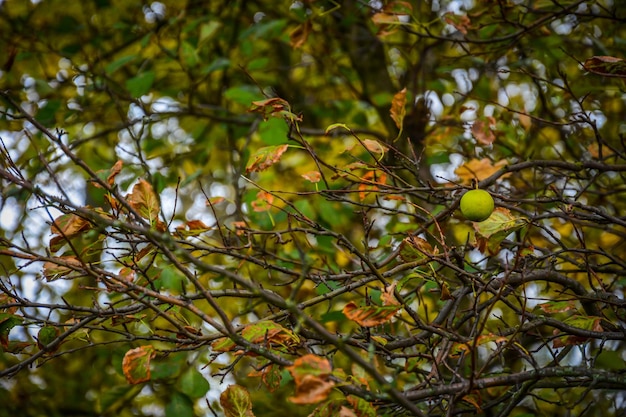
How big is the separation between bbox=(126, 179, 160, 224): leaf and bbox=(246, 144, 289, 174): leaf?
0.82 ft

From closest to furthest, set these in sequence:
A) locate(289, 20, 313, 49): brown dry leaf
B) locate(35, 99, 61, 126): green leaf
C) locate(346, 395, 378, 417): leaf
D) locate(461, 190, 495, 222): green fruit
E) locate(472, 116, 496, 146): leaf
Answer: locate(346, 395, 378, 417): leaf, locate(461, 190, 495, 222): green fruit, locate(472, 116, 496, 146): leaf, locate(289, 20, 313, 49): brown dry leaf, locate(35, 99, 61, 126): green leaf

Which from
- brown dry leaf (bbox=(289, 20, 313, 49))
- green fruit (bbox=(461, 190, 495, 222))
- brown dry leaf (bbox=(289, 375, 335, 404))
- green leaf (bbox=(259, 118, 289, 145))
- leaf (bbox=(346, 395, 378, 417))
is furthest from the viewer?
green leaf (bbox=(259, 118, 289, 145))

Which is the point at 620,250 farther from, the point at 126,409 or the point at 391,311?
the point at 126,409

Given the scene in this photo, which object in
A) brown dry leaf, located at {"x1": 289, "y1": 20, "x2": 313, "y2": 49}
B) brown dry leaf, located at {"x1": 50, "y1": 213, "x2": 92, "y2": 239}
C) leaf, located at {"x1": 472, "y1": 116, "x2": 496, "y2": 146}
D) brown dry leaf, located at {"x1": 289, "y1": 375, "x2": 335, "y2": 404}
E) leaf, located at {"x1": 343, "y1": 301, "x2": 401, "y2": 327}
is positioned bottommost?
brown dry leaf, located at {"x1": 289, "y1": 375, "x2": 335, "y2": 404}

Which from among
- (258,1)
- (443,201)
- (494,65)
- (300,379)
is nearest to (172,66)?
(258,1)

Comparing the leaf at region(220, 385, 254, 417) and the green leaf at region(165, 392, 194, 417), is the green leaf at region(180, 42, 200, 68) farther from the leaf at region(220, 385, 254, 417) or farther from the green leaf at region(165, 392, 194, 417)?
the leaf at region(220, 385, 254, 417)

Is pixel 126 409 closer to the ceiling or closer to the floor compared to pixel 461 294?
closer to the ceiling

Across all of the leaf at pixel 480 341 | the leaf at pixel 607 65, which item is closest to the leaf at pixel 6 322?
the leaf at pixel 480 341

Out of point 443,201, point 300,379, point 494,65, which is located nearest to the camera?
point 300,379

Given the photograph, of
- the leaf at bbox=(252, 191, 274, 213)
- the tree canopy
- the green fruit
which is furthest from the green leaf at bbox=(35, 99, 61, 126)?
the green fruit

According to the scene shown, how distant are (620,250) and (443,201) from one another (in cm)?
149

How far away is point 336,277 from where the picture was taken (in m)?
1.44

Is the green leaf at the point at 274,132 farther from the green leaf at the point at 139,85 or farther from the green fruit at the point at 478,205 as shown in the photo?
the green fruit at the point at 478,205

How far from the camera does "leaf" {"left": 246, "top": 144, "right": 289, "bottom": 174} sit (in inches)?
57.0
